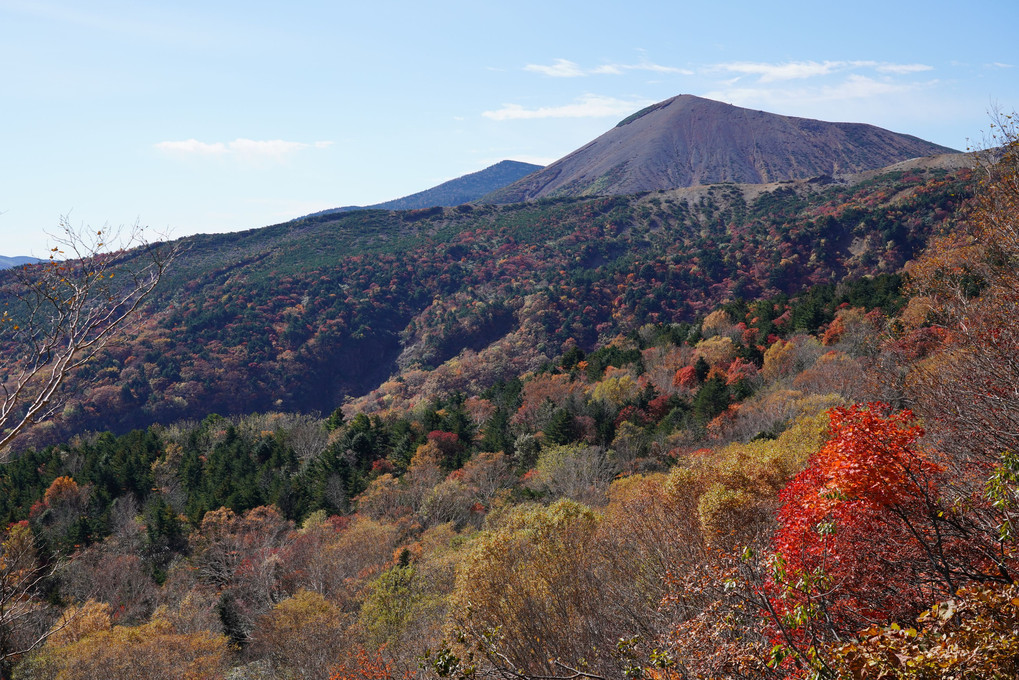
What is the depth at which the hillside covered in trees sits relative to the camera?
34.0 ft

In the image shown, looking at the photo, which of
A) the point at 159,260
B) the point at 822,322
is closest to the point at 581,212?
the point at 822,322

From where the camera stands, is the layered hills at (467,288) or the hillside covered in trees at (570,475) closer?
the hillside covered in trees at (570,475)

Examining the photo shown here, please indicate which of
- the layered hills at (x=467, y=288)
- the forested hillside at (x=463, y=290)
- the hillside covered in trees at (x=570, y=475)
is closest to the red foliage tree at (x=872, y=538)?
the hillside covered in trees at (x=570, y=475)

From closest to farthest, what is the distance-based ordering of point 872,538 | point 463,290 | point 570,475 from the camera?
point 872,538
point 570,475
point 463,290

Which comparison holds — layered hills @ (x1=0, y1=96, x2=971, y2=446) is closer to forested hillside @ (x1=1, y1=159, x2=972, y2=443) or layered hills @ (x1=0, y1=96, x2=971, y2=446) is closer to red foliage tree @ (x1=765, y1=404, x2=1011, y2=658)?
forested hillside @ (x1=1, y1=159, x2=972, y2=443)

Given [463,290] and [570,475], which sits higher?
[463,290]

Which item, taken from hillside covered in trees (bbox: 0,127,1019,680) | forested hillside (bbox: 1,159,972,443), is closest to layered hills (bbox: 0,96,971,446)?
forested hillside (bbox: 1,159,972,443)

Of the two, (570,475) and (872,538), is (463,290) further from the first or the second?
(872,538)

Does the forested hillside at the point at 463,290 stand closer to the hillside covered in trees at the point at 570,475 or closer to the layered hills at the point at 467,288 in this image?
the layered hills at the point at 467,288

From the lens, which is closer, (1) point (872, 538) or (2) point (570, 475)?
(1) point (872, 538)

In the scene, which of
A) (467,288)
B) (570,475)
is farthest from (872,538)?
(467,288)

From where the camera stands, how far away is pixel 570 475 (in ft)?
123

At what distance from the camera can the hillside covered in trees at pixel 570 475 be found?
10375 millimetres

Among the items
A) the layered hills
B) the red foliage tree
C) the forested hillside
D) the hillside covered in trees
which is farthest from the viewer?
the layered hills
